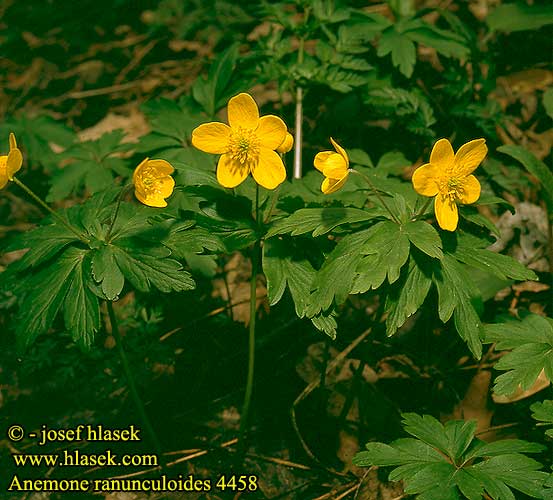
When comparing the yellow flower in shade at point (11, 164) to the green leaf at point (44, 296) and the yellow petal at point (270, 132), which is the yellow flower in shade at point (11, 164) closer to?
the green leaf at point (44, 296)

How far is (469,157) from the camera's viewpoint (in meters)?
2.19

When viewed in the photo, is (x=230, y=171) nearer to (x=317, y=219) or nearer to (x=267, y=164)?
(x=267, y=164)

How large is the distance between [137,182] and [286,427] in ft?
4.87

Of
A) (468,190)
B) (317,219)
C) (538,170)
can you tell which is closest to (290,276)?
(317,219)

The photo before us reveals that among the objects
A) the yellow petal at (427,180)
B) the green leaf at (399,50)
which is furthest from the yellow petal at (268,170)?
the green leaf at (399,50)

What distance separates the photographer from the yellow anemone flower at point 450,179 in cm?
214

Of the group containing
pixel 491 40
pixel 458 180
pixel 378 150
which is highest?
pixel 458 180

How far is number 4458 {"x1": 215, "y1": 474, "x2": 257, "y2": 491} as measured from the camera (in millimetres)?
2729

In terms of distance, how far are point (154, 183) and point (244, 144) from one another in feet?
1.24

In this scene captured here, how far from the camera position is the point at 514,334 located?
242 cm

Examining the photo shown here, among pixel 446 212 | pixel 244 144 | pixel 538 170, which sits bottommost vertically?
pixel 538 170

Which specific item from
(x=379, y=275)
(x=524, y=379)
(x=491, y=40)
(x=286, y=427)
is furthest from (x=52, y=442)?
(x=491, y=40)

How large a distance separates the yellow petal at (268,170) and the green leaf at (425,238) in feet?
1.72

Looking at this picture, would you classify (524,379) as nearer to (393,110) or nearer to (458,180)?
(458,180)
